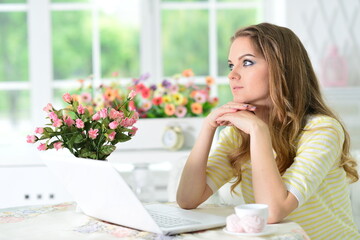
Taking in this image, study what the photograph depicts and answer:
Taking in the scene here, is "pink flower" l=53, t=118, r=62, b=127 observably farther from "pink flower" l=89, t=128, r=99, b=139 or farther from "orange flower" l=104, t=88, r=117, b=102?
"orange flower" l=104, t=88, r=117, b=102

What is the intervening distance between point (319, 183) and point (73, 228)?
665 mm

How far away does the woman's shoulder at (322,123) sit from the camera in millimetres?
1730

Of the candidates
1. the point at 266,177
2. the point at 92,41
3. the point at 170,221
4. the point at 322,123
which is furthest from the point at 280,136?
the point at 92,41

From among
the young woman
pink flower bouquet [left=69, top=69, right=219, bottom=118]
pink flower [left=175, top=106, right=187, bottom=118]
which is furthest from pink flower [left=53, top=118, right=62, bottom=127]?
pink flower [left=175, top=106, right=187, bottom=118]

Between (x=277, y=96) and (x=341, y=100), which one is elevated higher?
(x=277, y=96)

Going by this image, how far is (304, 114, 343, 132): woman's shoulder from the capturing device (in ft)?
5.68

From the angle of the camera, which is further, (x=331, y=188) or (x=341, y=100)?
(x=341, y=100)

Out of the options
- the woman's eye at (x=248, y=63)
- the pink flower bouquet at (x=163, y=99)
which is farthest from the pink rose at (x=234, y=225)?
the pink flower bouquet at (x=163, y=99)

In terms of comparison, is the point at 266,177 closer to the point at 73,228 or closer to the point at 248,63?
the point at 248,63

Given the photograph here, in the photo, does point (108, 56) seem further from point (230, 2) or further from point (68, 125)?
point (68, 125)

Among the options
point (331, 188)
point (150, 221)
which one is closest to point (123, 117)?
point (150, 221)

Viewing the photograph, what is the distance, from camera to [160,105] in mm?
3490

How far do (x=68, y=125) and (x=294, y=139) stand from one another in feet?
2.18

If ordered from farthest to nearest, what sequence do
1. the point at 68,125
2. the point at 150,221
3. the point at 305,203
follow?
the point at 305,203 → the point at 68,125 → the point at 150,221
